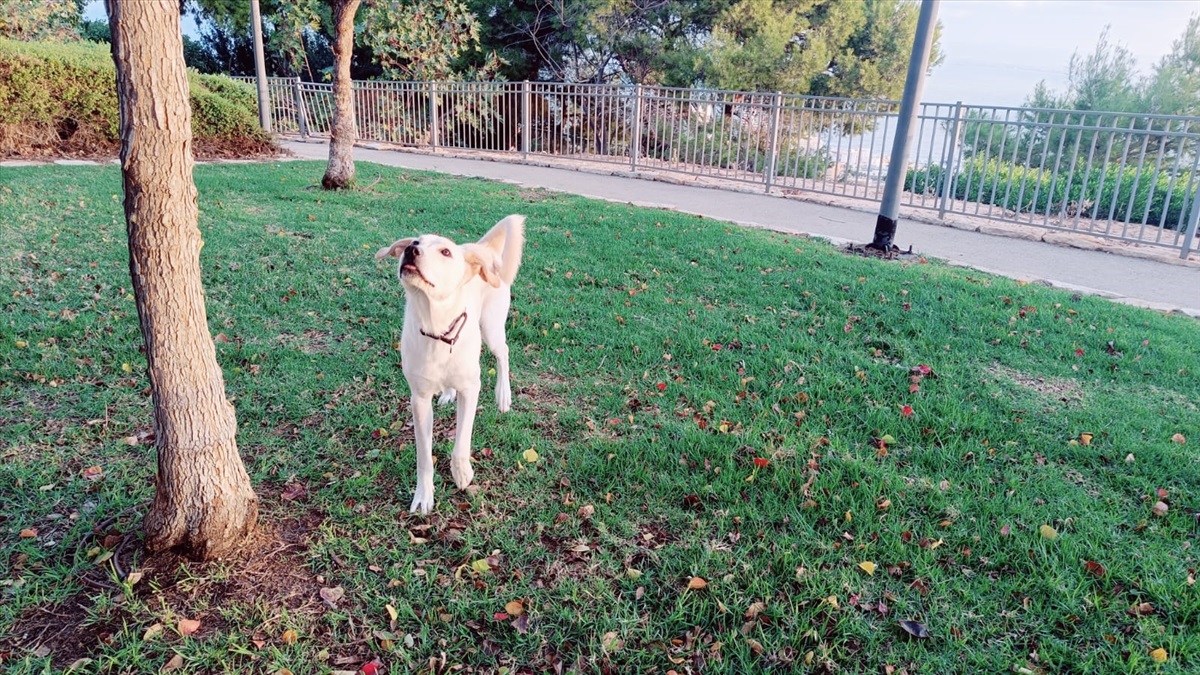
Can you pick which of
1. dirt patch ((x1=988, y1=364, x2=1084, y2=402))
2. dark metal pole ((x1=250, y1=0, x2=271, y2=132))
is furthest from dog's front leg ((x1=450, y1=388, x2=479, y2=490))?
dark metal pole ((x1=250, y1=0, x2=271, y2=132))

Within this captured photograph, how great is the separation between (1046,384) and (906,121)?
3.98m

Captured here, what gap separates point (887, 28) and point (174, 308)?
71.7 feet

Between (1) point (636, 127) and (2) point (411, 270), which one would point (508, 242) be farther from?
(1) point (636, 127)

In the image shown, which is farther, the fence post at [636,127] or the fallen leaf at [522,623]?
the fence post at [636,127]

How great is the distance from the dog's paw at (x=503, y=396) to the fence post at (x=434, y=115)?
577 inches

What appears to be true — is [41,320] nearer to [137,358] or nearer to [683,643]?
[137,358]

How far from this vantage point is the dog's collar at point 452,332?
2.79 m

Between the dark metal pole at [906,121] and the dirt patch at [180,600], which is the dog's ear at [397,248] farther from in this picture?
the dark metal pole at [906,121]

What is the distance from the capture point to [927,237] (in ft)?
29.2

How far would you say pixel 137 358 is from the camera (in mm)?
4344

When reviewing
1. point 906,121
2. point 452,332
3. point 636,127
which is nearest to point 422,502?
point 452,332

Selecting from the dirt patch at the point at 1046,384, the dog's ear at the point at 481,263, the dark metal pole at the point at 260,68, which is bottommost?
the dirt patch at the point at 1046,384

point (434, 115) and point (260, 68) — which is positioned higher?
point (260, 68)

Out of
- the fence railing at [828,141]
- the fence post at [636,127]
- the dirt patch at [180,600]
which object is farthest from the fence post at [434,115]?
the dirt patch at [180,600]
